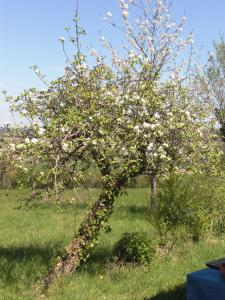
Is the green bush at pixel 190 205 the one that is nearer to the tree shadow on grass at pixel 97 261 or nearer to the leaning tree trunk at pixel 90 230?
the tree shadow on grass at pixel 97 261

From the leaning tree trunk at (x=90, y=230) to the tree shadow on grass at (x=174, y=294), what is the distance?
61.3 inches

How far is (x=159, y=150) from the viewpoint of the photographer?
776cm

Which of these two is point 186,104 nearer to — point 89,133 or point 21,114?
point 89,133

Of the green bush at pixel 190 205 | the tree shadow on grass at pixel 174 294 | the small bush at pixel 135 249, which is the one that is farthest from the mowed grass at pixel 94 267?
the green bush at pixel 190 205

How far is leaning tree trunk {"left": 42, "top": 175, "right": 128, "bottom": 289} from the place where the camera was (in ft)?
28.4

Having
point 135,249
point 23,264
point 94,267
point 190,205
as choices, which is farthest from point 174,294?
point 190,205

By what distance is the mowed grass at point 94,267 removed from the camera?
8.02 m

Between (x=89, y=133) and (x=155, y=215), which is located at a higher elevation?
(x=89, y=133)

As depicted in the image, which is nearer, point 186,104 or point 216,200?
point 186,104

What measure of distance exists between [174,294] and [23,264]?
3.24 metres

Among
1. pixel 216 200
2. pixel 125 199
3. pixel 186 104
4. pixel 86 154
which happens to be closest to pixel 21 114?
pixel 86 154

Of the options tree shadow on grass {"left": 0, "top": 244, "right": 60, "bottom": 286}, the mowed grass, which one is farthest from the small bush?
tree shadow on grass {"left": 0, "top": 244, "right": 60, "bottom": 286}

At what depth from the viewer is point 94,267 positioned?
9.48 metres

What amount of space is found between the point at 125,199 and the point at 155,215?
10010 millimetres
